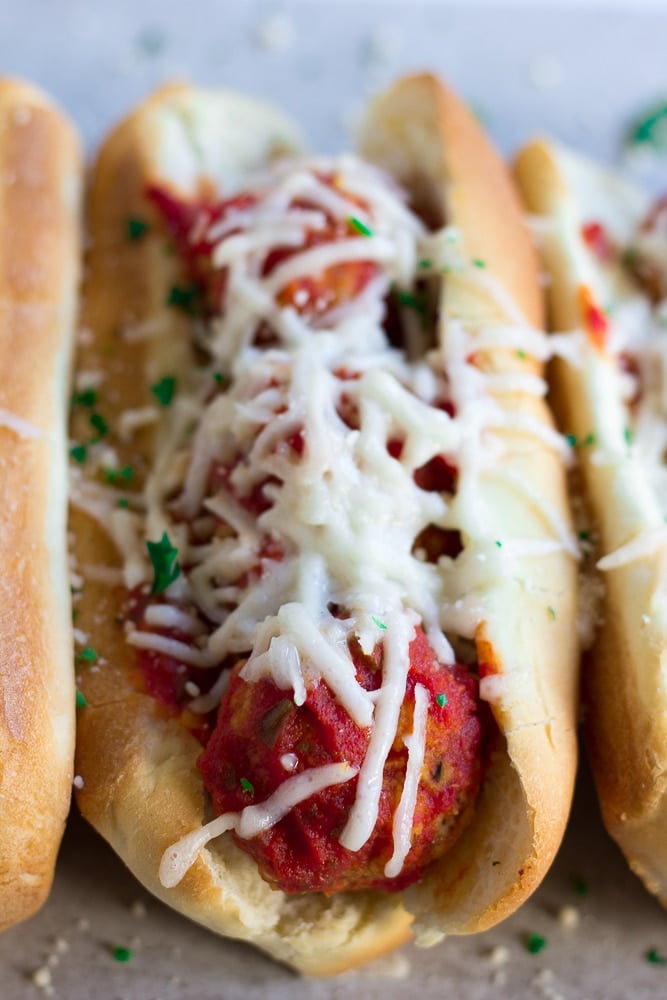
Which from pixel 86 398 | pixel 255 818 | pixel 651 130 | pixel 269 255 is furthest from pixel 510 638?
pixel 651 130

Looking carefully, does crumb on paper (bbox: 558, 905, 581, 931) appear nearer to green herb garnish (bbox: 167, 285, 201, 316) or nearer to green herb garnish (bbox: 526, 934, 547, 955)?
green herb garnish (bbox: 526, 934, 547, 955)

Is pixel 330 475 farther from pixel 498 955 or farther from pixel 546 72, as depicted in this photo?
pixel 546 72

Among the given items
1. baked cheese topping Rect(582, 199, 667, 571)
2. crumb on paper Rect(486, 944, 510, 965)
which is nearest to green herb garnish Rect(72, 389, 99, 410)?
baked cheese topping Rect(582, 199, 667, 571)

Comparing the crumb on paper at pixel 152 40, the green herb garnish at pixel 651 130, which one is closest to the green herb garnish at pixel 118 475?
the crumb on paper at pixel 152 40

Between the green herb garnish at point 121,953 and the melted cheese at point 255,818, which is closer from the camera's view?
the melted cheese at point 255,818

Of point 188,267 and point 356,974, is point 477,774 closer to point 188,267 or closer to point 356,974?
point 356,974

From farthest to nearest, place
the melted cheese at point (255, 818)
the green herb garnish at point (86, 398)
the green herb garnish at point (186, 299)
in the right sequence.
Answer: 1. the green herb garnish at point (186, 299)
2. the green herb garnish at point (86, 398)
3. the melted cheese at point (255, 818)

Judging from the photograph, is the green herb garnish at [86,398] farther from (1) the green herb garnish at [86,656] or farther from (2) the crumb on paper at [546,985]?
(2) the crumb on paper at [546,985]
